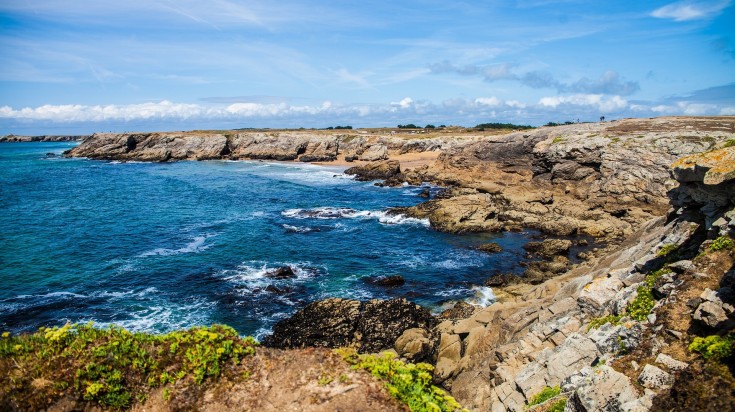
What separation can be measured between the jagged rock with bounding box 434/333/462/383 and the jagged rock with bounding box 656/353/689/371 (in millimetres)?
8924

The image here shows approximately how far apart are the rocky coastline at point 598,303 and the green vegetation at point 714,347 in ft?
0.11

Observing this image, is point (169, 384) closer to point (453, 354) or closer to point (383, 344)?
point (453, 354)

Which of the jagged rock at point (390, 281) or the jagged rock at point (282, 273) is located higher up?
the jagged rock at point (282, 273)

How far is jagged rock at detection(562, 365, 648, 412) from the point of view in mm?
8930

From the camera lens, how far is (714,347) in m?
8.85

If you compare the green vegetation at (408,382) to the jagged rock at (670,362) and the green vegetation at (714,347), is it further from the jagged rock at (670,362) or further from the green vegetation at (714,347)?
the green vegetation at (714,347)

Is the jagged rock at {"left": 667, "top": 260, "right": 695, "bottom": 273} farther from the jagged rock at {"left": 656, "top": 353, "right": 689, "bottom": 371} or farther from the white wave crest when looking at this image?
the white wave crest

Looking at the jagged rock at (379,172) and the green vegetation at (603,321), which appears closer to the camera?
the green vegetation at (603,321)

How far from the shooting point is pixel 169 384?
853 cm

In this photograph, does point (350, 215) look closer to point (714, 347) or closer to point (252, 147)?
point (714, 347)

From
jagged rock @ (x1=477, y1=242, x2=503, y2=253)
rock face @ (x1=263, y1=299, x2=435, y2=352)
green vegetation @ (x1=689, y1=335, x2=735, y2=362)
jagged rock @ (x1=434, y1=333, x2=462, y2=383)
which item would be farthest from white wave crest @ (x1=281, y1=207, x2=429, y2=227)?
green vegetation @ (x1=689, y1=335, x2=735, y2=362)

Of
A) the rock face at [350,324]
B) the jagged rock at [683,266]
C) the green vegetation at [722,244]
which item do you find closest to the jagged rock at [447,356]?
the rock face at [350,324]

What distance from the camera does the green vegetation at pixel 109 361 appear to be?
8.03 metres

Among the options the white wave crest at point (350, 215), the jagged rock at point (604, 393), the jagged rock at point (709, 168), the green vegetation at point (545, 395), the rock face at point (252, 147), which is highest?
the rock face at point (252, 147)
